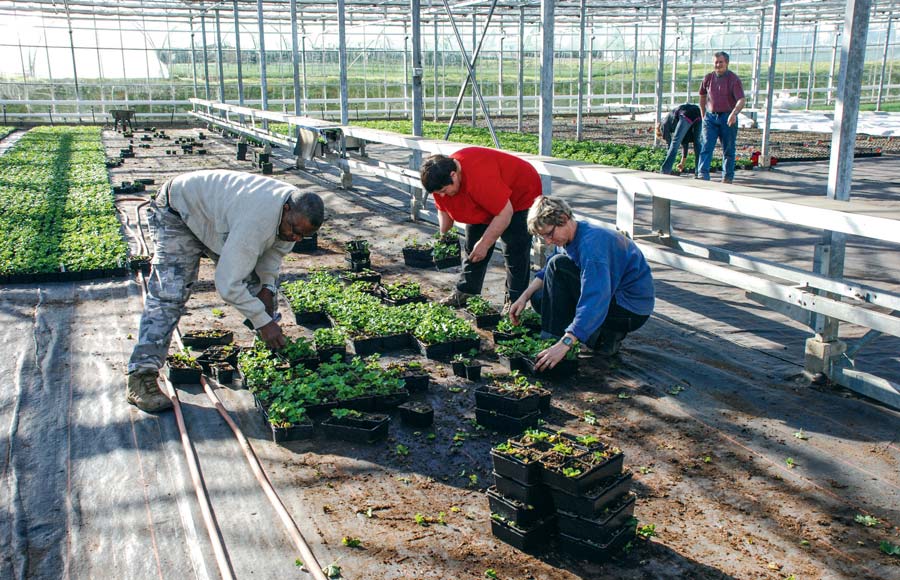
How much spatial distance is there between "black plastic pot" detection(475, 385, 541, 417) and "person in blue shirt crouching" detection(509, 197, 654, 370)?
21 centimetres

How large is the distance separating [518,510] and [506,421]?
1092 millimetres

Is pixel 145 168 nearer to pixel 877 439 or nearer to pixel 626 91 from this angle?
pixel 877 439

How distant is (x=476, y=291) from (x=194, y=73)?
25401mm

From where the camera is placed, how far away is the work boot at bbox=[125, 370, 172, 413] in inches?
179

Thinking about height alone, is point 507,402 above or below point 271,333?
below

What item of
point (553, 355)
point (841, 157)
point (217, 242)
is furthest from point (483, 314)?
point (841, 157)

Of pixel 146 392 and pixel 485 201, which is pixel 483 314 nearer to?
pixel 485 201

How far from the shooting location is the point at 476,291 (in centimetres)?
646

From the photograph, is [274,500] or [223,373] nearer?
[274,500]

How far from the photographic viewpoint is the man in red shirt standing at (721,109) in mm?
10203

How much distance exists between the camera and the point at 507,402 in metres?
4.23

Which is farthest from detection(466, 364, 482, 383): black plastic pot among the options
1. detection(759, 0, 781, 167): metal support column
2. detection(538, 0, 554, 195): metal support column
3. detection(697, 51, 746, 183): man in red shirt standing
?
detection(759, 0, 781, 167): metal support column

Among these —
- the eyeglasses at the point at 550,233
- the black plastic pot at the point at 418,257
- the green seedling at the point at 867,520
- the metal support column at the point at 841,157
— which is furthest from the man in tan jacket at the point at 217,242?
the black plastic pot at the point at 418,257

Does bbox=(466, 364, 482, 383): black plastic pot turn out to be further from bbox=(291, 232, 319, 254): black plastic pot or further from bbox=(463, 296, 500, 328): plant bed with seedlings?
bbox=(291, 232, 319, 254): black plastic pot
